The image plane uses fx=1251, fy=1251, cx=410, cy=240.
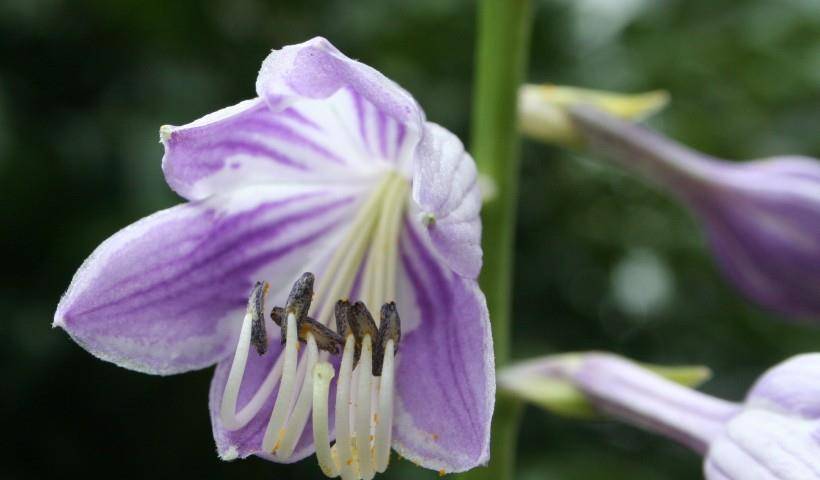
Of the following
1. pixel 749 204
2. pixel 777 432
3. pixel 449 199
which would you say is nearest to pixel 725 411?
pixel 777 432

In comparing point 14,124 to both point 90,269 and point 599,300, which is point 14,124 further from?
point 599,300

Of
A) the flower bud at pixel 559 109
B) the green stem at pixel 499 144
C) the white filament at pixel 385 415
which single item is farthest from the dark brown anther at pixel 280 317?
the flower bud at pixel 559 109

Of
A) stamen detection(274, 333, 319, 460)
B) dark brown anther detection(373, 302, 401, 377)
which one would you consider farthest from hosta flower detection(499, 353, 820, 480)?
stamen detection(274, 333, 319, 460)

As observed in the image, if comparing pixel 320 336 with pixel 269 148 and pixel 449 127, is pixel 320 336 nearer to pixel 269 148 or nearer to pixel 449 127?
pixel 269 148

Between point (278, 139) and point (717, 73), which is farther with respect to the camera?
point (717, 73)

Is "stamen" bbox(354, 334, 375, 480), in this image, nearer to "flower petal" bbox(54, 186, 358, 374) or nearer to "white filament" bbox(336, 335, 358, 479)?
"white filament" bbox(336, 335, 358, 479)

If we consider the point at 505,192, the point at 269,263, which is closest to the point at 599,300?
the point at 505,192
